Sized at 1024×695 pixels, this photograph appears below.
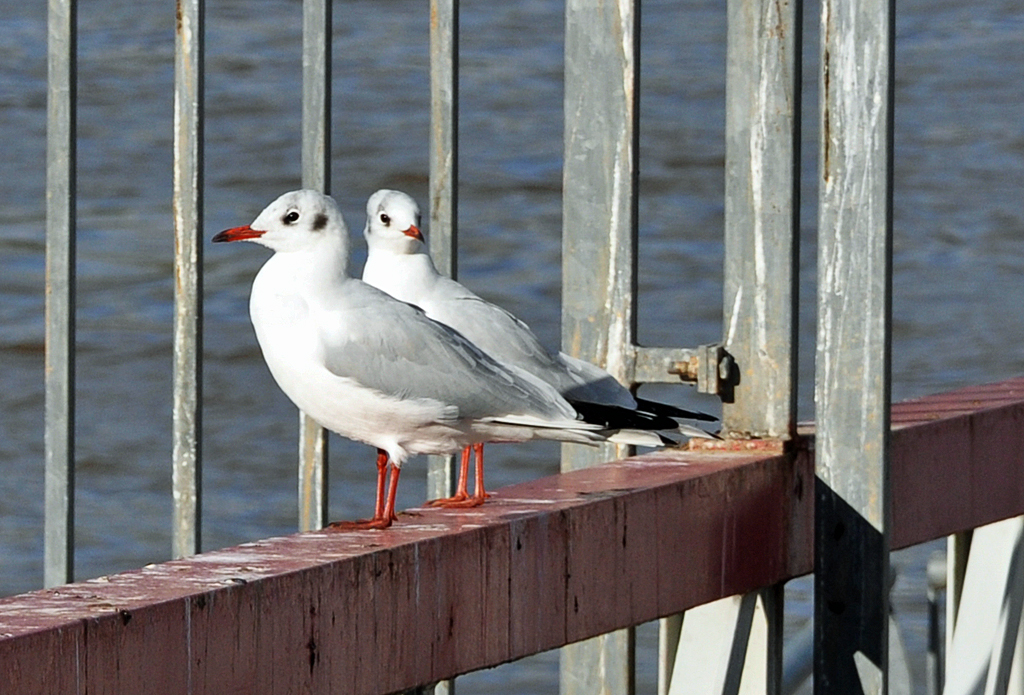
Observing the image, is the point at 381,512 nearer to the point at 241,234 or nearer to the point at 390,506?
the point at 390,506

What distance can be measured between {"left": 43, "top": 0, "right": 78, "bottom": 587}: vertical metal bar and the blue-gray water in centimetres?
322

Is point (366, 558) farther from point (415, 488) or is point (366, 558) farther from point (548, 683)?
point (415, 488)

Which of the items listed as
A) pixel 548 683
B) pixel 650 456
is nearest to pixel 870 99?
pixel 650 456

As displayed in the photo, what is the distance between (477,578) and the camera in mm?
1838

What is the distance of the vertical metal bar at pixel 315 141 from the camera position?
98.8 inches

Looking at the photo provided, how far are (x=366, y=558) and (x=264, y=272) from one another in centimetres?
80

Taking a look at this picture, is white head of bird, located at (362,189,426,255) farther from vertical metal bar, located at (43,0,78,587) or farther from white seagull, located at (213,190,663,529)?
vertical metal bar, located at (43,0,78,587)

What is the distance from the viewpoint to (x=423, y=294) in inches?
108

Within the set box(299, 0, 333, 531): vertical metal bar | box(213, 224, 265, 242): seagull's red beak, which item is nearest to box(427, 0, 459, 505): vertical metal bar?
box(299, 0, 333, 531): vertical metal bar

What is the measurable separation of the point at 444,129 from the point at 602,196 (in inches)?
8.8

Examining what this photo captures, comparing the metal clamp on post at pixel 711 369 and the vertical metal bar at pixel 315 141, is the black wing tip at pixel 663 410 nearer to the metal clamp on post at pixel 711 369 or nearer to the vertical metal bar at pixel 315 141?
the metal clamp on post at pixel 711 369

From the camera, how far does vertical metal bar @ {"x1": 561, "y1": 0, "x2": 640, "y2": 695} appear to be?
8.11ft

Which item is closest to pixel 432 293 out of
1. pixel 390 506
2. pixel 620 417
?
pixel 620 417

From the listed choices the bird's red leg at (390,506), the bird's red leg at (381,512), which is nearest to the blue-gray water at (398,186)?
the bird's red leg at (381,512)
